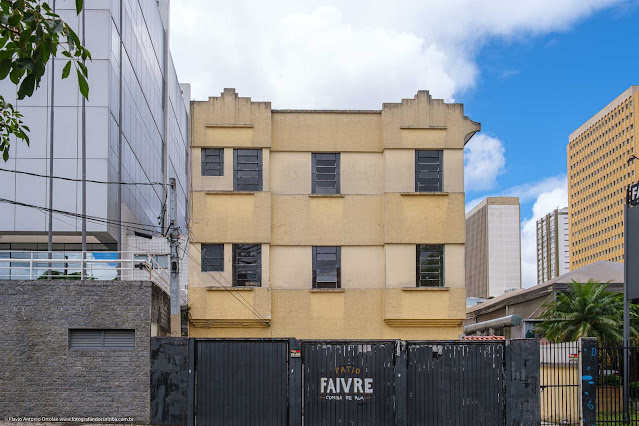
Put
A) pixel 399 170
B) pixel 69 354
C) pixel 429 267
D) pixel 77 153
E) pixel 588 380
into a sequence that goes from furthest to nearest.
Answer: pixel 77 153
pixel 399 170
pixel 429 267
pixel 69 354
pixel 588 380

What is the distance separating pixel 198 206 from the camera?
82.8 feet

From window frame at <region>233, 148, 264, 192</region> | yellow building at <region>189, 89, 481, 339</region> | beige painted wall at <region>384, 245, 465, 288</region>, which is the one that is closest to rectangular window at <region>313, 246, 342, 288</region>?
yellow building at <region>189, 89, 481, 339</region>

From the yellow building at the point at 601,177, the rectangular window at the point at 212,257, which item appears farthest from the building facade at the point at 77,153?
the yellow building at the point at 601,177

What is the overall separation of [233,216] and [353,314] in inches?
214

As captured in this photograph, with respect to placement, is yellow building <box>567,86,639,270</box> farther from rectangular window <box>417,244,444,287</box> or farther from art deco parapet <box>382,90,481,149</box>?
rectangular window <box>417,244,444,287</box>

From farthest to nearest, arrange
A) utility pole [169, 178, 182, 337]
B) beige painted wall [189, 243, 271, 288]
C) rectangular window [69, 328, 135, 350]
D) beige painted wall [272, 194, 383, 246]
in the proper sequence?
1. beige painted wall [272, 194, 383, 246]
2. beige painted wall [189, 243, 271, 288]
3. utility pole [169, 178, 182, 337]
4. rectangular window [69, 328, 135, 350]

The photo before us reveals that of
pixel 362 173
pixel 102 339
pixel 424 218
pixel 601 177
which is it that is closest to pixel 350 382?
pixel 102 339

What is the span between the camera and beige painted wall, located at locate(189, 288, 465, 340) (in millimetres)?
25281

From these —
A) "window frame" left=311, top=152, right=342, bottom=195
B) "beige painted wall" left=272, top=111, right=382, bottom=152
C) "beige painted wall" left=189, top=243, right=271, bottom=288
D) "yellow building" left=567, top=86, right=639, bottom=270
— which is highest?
"yellow building" left=567, top=86, right=639, bottom=270

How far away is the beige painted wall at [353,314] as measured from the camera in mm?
25281

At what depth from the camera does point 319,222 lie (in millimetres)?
25688

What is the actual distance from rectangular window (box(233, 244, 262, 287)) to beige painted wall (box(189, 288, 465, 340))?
723 mm

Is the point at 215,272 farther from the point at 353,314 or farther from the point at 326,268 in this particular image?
the point at 353,314

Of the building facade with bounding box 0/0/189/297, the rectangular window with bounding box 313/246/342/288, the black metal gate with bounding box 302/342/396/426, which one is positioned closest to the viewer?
the black metal gate with bounding box 302/342/396/426
